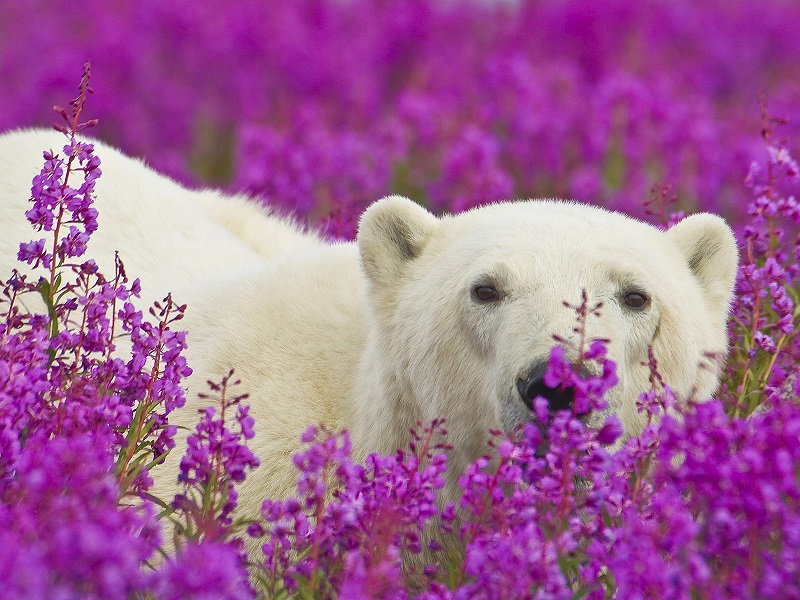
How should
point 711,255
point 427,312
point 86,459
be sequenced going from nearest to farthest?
1. point 86,459
2. point 427,312
3. point 711,255

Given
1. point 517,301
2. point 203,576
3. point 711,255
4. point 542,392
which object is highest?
point 711,255

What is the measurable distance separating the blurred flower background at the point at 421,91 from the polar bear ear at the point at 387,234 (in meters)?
1.56

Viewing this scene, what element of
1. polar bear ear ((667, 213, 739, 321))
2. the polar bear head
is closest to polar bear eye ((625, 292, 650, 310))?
the polar bear head

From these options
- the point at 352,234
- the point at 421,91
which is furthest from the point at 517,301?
the point at 421,91

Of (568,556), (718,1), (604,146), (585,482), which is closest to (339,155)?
(604,146)

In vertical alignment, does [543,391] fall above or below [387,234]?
below

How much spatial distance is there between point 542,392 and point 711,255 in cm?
115

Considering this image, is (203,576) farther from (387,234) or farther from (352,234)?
(352,234)

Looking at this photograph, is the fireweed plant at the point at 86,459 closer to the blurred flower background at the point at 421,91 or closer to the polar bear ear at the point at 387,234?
the polar bear ear at the point at 387,234

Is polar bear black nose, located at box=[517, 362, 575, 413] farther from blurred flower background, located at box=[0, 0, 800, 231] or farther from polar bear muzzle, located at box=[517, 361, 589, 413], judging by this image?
blurred flower background, located at box=[0, 0, 800, 231]

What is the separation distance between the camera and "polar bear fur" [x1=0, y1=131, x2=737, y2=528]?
3.45 meters

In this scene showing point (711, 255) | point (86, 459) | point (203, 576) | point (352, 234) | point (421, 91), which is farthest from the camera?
point (421, 91)

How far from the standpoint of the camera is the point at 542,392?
3006 millimetres

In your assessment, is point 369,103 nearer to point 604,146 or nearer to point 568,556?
point 604,146
